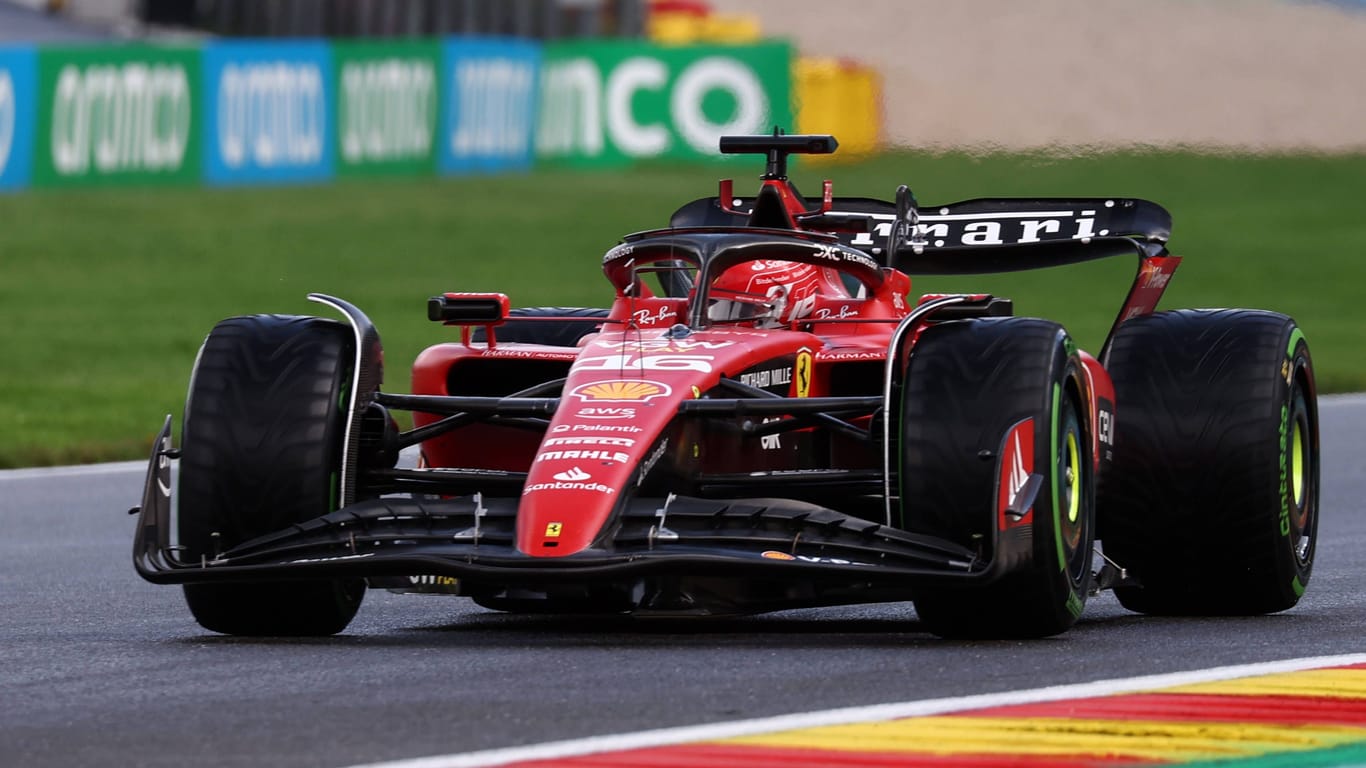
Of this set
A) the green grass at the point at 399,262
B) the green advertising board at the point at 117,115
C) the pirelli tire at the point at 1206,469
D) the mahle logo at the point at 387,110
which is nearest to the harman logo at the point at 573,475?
the pirelli tire at the point at 1206,469

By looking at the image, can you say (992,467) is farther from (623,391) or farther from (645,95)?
(645,95)

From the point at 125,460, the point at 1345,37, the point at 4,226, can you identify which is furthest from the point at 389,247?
the point at 1345,37

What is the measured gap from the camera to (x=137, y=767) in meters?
5.77

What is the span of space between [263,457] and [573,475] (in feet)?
3.36

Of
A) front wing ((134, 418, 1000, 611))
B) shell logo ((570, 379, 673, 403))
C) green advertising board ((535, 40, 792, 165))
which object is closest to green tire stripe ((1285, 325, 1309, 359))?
front wing ((134, 418, 1000, 611))

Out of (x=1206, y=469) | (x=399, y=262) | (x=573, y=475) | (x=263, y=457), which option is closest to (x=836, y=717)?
(x=573, y=475)

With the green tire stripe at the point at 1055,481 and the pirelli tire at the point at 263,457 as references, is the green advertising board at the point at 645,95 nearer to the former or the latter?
the pirelli tire at the point at 263,457

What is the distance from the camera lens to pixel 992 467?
7539 mm

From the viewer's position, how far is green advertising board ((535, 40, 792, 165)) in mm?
36812

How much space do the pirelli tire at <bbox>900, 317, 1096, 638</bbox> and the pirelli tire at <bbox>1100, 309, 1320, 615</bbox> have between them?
1.05m

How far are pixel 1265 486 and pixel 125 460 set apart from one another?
26.2ft

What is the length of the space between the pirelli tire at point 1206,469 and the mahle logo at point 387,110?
24708 millimetres

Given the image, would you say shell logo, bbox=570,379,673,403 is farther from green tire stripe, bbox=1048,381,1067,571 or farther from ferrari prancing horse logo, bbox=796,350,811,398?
green tire stripe, bbox=1048,381,1067,571

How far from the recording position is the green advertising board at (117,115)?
29.4m
